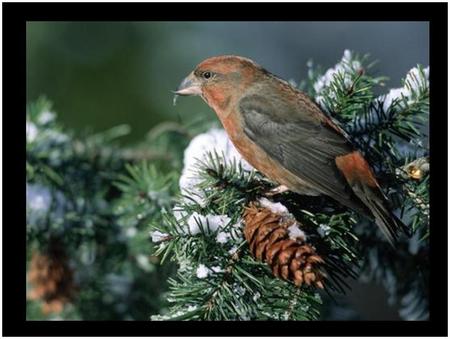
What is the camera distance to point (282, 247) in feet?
6.95

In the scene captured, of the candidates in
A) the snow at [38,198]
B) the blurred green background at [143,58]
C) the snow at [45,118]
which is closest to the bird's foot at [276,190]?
the snow at [38,198]

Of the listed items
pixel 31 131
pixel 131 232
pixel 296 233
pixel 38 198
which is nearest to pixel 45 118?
pixel 31 131

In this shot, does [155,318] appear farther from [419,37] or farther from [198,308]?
[419,37]

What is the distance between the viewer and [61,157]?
10.1 ft

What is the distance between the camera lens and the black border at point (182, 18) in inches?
99.2

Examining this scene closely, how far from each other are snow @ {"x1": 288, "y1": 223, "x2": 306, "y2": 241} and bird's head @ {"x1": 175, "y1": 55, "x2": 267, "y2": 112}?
1.04m

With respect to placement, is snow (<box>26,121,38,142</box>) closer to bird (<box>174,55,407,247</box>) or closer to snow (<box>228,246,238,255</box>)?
bird (<box>174,55,407,247</box>)

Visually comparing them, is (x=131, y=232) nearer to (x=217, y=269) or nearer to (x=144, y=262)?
(x=144, y=262)

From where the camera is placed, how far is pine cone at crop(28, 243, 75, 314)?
3.11m

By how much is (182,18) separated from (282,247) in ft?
4.02

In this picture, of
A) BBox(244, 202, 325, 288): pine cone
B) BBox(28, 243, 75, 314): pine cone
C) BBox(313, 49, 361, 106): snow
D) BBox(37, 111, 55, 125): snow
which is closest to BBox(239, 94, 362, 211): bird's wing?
BBox(313, 49, 361, 106): snow

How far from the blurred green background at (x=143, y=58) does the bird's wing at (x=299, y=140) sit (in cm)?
154

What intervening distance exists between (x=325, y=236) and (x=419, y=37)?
109 inches

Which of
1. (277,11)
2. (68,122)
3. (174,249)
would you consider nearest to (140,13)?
(277,11)
